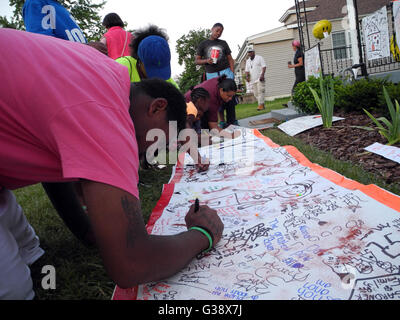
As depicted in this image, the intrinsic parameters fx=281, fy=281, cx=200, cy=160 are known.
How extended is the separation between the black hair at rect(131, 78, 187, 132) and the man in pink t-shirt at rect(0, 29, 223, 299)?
0.38 ft

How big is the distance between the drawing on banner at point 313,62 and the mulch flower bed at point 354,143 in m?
1.31

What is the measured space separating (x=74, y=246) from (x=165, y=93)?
101 centimetres

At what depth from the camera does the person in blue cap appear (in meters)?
2.11

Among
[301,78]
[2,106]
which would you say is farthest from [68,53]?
[301,78]

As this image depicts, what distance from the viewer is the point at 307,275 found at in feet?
3.25

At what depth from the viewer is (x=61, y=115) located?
688 mm

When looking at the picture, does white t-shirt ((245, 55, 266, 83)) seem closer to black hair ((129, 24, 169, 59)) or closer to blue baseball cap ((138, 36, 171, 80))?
black hair ((129, 24, 169, 59))

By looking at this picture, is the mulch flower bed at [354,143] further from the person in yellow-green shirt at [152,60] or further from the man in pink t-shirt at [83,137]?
the man in pink t-shirt at [83,137]

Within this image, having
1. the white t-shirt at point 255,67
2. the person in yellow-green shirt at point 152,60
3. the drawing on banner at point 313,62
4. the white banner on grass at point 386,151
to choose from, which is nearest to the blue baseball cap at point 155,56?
the person in yellow-green shirt at point 152,60

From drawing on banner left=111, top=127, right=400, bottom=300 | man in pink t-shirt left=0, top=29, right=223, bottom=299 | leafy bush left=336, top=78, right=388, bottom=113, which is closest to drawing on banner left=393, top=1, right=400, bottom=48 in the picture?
leafy bush left=336, top=78, right=388, bottom=113

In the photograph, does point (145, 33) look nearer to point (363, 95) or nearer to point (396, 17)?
point (363, 95)

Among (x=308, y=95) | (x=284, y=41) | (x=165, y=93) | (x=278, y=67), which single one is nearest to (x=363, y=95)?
(x=308, y=95)
